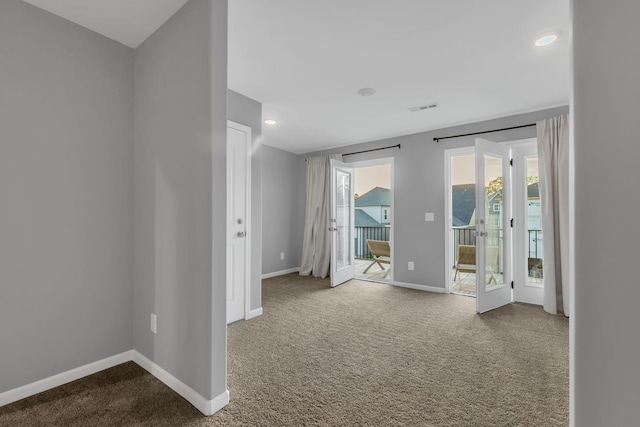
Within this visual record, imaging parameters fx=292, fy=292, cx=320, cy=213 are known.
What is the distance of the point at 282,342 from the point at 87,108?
95.3 inches

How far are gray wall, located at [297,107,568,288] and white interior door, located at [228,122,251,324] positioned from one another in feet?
8.68

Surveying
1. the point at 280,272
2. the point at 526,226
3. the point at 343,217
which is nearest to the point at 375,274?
the point at 343,217

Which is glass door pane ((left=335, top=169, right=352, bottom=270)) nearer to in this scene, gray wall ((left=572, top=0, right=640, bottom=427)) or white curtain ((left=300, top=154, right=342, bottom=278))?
white curtain ((left=300, top=154, right=342, bottom=278))

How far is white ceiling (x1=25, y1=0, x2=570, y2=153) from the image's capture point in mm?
1944

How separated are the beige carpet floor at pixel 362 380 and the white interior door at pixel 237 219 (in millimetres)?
283

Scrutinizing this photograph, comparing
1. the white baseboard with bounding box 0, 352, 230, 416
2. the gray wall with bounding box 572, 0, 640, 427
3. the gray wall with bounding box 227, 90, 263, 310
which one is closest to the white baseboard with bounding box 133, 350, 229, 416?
the white baseboard with bounding box 0, 352, 230, 416

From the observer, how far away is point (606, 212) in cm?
101

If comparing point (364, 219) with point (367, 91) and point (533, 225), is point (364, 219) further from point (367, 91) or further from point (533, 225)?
point (367, 91)

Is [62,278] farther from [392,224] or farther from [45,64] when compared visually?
[392,224]

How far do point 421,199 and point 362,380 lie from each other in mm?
3236

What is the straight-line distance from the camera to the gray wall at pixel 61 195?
1796mm

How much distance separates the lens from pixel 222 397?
1.75 m

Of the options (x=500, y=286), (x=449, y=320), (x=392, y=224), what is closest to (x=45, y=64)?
(x=449, y=320)

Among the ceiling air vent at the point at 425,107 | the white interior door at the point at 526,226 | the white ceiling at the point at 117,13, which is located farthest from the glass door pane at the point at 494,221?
the white ceiling at the point at 117,13
